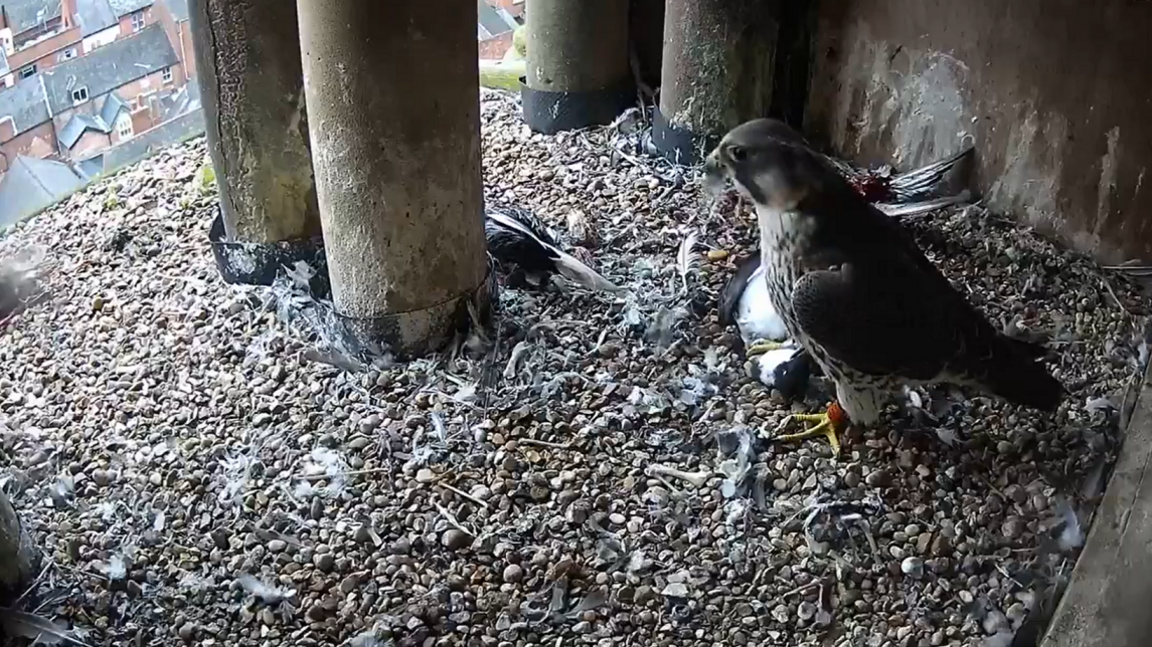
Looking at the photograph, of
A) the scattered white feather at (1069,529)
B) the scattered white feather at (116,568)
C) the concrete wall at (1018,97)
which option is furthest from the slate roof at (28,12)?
the scattered white feather at (1069,529)

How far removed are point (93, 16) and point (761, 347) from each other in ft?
5.61

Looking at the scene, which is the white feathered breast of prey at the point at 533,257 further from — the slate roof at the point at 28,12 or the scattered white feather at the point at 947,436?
the slate roof at the point at 28,12

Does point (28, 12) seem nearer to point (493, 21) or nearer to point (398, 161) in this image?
point (398, 161)

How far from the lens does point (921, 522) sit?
2.02 metres

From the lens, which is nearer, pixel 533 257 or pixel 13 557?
pixel 13 557

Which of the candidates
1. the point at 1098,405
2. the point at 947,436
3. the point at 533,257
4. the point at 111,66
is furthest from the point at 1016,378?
the point at 111,66

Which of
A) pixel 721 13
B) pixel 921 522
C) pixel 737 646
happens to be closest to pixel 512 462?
pixel 737 646

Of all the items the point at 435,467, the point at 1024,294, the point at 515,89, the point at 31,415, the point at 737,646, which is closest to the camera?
the point at 737,646

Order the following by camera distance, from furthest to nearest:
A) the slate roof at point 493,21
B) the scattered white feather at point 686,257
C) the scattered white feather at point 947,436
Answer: the slate roof at point 493,21, the scattered white feather at point 686,257, the scattered white feather at point 947,436

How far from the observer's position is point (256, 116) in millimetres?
2480

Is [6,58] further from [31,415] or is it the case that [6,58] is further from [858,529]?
[858,529]

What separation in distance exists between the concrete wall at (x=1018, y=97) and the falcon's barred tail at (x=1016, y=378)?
81cm

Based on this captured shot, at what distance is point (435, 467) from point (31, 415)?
89 centimetres

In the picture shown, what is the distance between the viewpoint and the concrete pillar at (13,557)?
1759mm
